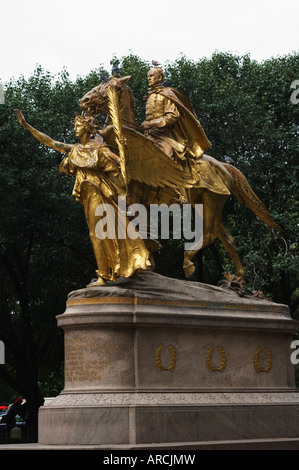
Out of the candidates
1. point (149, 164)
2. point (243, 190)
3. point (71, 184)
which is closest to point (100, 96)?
point (149, 164)

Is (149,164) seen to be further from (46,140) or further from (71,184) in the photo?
(71,184)

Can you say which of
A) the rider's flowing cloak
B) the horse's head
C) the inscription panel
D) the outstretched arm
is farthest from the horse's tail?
the inscription panel

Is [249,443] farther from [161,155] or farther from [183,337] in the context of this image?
[161,155]

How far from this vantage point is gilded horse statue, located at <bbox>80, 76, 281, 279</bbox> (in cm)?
1811

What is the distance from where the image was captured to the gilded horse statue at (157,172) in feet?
59.4

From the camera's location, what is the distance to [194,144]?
19.8 m

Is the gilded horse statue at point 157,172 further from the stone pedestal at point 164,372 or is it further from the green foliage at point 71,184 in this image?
the green foliage at point 71,184

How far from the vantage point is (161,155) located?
1877 centimetres

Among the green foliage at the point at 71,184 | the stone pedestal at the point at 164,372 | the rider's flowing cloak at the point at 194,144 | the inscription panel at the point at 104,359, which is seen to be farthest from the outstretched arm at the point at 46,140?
the green foliage at the point at 71,184

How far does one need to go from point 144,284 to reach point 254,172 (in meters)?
13.6

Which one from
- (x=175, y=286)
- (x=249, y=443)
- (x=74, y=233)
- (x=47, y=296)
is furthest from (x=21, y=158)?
(x=249, y=443)

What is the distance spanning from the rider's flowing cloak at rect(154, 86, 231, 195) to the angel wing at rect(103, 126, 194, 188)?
1.07ft

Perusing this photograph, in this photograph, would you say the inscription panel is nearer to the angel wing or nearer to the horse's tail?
the angel wing

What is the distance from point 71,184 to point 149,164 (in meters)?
10.2
